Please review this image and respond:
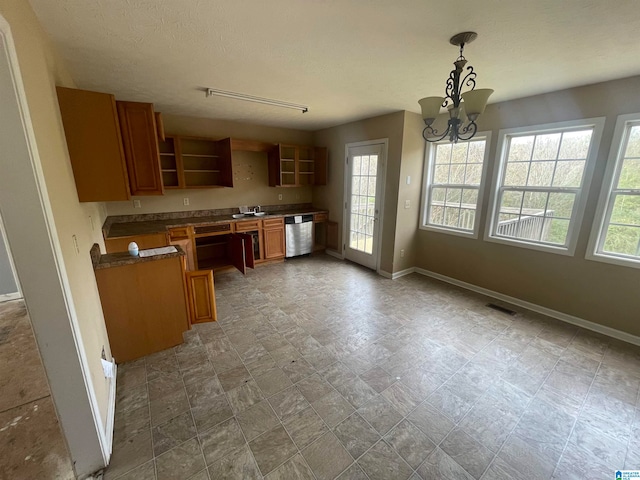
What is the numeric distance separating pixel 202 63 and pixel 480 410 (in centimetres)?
337

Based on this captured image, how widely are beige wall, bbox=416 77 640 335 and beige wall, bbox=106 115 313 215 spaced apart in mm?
3307

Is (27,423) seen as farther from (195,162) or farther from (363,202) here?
(363,202)

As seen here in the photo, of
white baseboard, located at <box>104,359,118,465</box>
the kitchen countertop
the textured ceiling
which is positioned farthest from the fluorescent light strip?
white baseboard, located at <box>104,359,118,465</box>

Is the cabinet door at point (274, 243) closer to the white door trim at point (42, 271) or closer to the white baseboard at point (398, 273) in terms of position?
the white baseboard at point (398, 273)

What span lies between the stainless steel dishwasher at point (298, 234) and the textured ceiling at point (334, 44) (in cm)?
233

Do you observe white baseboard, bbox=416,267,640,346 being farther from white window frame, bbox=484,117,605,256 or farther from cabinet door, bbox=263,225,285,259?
cabinet door, bbox=263,225,285,259

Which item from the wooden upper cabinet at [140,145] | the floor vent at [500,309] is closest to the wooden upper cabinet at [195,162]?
the wooden upper cabinet at [140,145]

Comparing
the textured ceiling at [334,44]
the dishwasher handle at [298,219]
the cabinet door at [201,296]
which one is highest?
the textured ceiling at [334,44]

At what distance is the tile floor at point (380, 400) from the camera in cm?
146

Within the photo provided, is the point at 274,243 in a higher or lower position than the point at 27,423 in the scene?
higher

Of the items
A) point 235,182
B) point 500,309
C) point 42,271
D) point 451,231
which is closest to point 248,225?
point 235,182

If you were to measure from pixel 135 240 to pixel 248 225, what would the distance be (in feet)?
5.34

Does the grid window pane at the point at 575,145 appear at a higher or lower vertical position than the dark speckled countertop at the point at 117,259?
higher

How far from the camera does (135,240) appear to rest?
3180mm
